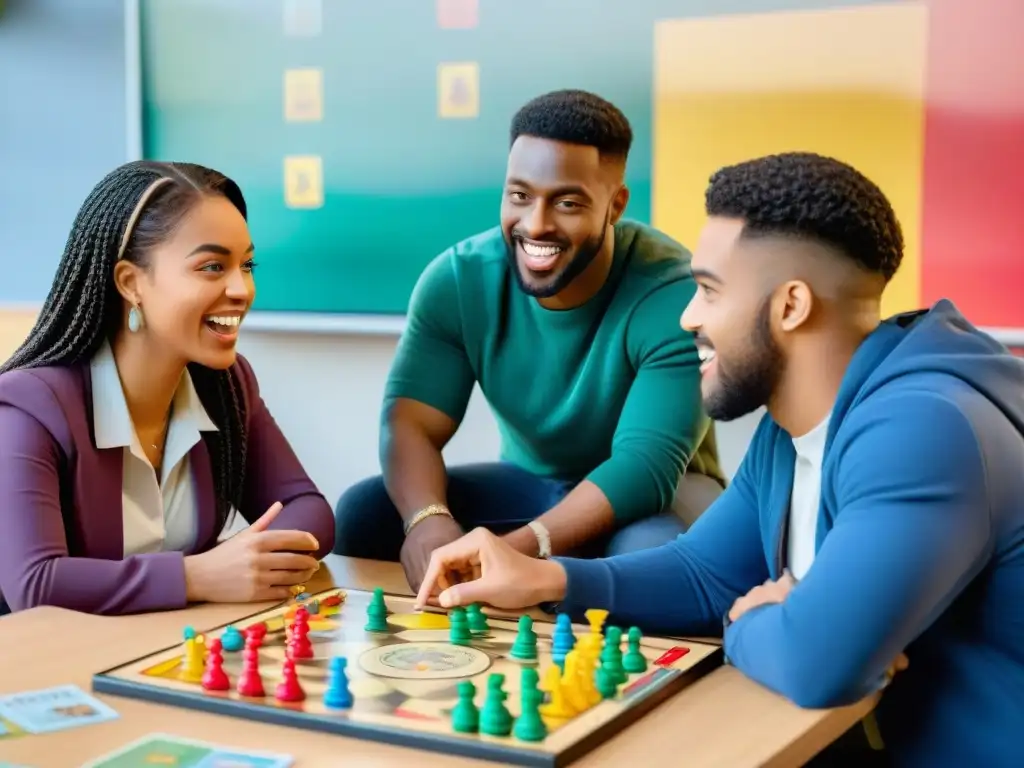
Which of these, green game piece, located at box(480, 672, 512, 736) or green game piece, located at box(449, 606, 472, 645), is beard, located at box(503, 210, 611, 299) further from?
green game piece, located at box(480, 672, 512, 736)

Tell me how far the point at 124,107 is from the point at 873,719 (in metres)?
2.76

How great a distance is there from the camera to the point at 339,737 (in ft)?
3.81

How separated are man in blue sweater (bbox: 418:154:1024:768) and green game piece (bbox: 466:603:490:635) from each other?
3 cm

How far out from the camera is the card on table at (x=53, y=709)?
119 centimetres

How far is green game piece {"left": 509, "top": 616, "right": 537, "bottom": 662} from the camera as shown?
54.8 inches

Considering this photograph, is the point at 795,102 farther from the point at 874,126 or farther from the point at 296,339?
the point at 296,339

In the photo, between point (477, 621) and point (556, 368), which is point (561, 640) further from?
point (556, 368)

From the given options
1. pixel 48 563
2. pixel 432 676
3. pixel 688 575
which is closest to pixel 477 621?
pixel 432 676

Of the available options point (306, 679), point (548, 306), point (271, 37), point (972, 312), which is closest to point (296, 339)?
point (271, 37)

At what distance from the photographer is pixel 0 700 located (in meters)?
1.25

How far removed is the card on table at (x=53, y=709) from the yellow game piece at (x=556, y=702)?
0.40 meters

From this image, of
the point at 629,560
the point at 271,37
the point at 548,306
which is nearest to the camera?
the point at 629,560

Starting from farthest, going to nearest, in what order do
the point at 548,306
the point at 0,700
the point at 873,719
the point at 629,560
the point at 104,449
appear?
the point at 548,306
the point at 104,449
the point at 629,560
the point at 873,719
the point at 0,700

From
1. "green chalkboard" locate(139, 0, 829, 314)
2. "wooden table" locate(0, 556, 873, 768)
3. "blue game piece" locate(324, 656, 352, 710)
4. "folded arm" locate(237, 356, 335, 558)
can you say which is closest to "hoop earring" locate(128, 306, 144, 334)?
"folded arm" locate(237, 356, 335, 558)
